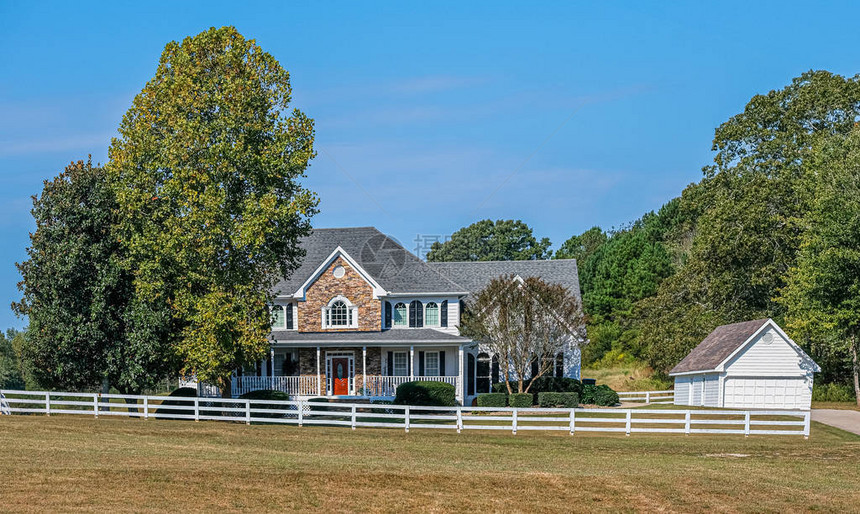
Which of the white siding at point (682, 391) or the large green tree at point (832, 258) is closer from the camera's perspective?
the large green tree at point (832, 258)

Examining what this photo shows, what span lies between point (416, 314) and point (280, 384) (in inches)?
315

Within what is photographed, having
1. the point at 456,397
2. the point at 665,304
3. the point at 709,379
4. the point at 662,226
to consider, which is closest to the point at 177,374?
the point at 456,397

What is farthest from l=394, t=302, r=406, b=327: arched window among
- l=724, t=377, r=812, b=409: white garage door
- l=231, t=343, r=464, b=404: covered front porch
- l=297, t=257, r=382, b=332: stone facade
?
l=724, t=377, r=812, b=409: white garage door

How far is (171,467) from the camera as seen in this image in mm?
22547

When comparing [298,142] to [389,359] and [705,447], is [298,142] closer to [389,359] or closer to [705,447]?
[389,359]

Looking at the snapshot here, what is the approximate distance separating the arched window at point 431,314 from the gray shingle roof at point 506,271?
18.3 ft

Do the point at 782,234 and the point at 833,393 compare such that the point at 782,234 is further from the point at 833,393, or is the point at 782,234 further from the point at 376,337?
the point at 376,337

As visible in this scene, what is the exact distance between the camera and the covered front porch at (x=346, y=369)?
45.7m

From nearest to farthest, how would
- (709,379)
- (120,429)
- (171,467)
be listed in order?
1. (171,467)
2. (120,429)
3. (709,379)

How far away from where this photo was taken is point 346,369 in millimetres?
46500

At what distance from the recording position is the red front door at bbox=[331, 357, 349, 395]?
46.2m

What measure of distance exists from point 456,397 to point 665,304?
64.0 feet

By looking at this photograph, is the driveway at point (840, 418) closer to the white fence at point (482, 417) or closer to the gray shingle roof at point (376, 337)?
the white fence at point (482, 417)

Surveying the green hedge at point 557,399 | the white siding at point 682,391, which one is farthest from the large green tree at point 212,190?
the white siding at point 682,391
